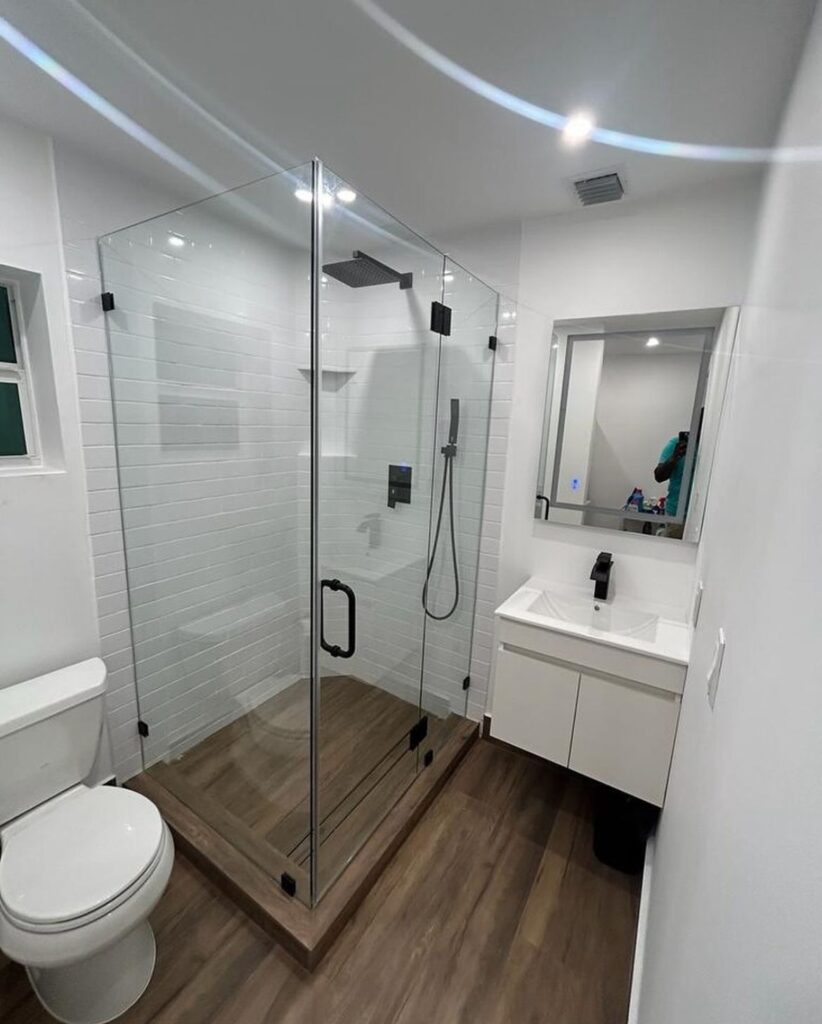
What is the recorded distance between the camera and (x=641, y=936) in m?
1.51

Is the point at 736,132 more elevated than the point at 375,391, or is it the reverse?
the point at 736,132

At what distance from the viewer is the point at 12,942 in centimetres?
114

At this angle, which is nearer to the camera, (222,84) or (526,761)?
(222,84)

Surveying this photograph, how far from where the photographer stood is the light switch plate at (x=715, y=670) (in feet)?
3.07

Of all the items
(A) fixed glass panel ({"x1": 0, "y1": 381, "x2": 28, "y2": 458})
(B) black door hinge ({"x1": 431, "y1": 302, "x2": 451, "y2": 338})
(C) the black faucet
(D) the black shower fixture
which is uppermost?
(D) the black shower fixture

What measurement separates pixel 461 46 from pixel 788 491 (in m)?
1.29

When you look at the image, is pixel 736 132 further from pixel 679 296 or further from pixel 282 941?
pixel 282 941

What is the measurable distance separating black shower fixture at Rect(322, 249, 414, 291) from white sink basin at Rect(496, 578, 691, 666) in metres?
1.42

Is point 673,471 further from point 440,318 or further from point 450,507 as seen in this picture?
point 440,318

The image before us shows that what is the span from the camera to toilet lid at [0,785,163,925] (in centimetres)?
117

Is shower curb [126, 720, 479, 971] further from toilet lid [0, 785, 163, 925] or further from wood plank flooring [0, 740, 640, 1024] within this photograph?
toilet lid [0, 785, 163, 925]

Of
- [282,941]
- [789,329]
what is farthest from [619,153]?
[282,941]

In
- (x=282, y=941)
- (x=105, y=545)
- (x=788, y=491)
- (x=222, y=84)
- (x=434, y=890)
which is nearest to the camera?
(x=788, y=491)

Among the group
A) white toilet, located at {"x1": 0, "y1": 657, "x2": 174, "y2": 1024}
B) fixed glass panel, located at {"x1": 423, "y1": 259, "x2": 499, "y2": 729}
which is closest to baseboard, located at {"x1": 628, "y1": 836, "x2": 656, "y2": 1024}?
fixed glass panel, located at {"x1": 423, "y1": 259, "x2": 499, "y2": 729}
